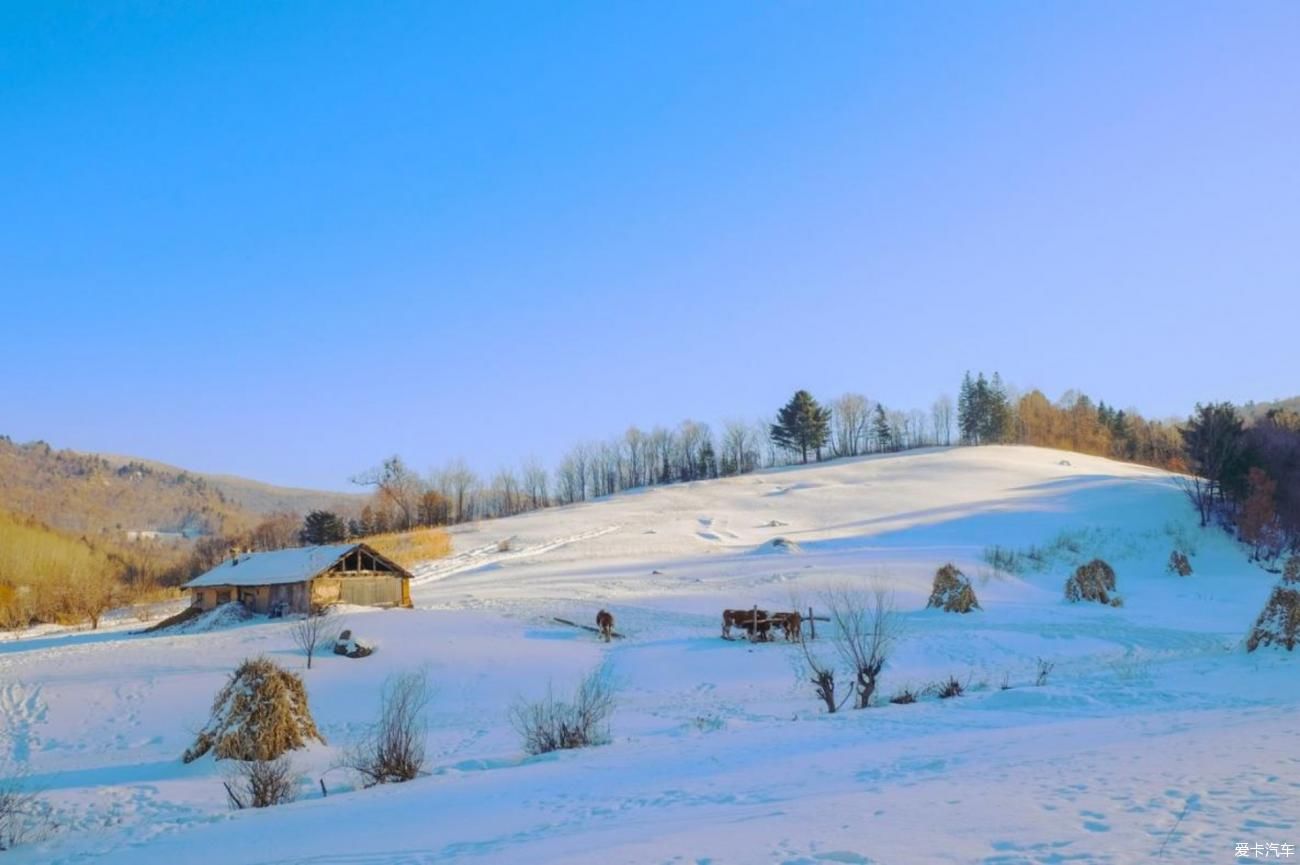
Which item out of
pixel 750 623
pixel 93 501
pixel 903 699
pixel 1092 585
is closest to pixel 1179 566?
pixel 1092 585

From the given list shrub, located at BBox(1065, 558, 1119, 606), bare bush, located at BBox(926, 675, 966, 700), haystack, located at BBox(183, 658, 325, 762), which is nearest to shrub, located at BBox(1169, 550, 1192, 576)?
shrub, located at BBox(1065, 558, 1119, 606)

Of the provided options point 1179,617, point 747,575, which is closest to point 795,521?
point 747,575

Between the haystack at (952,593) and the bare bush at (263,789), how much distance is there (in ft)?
91.4

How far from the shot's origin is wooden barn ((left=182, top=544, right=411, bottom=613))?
4156cm

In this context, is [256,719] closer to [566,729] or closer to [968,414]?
[566,729]

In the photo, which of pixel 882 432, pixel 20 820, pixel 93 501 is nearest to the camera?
pixel 20 820

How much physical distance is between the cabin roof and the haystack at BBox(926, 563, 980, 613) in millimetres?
25393

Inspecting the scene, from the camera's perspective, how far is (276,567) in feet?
145

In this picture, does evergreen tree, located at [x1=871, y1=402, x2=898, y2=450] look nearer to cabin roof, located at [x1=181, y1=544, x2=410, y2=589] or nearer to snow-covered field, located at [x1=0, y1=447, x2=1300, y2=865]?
snow-covered field, located at [x1=0, y1=447, x2=1300, y2=865]

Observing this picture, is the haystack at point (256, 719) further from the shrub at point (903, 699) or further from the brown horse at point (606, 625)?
the brown horse at point (606, 625)

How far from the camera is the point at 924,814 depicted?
819cm

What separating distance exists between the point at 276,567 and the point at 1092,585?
38.9m

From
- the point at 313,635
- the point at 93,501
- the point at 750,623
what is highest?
the point at 93,501

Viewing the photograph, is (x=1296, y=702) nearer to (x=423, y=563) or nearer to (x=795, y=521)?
(x=423, y=563)
